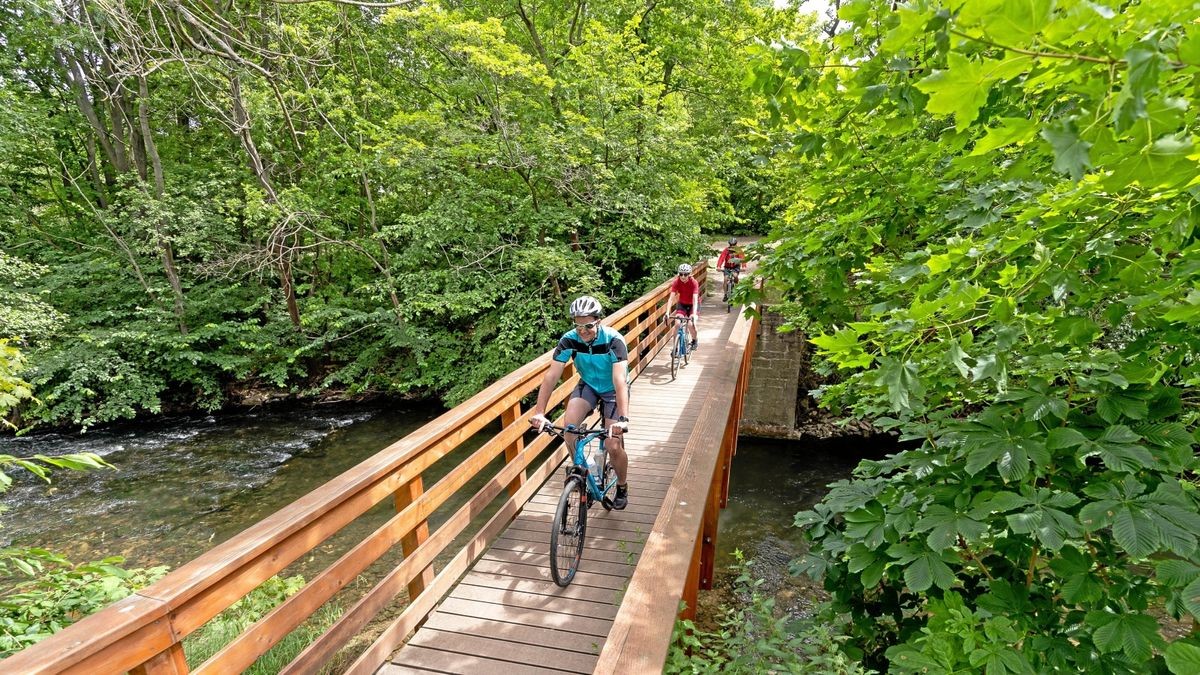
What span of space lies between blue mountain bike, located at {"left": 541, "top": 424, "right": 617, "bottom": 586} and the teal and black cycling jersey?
1.44ft

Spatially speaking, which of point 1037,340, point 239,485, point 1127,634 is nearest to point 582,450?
point 1037,340

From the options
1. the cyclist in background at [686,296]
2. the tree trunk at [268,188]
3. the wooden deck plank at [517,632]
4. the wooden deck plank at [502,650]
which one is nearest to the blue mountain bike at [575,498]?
the wooden deck plank at [517,632]

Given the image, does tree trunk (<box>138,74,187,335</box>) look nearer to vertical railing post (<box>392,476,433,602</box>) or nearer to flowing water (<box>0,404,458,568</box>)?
flowing water (<box>0,404,458,568</box>)

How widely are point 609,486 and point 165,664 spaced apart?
3068 mm

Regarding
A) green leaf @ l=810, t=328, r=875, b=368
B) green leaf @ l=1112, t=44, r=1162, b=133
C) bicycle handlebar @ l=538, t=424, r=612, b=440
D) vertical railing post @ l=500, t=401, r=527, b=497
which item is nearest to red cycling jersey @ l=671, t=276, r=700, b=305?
vertical railing post @ l=500, t=401, r=527, b=497

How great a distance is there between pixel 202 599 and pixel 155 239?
1473 cm

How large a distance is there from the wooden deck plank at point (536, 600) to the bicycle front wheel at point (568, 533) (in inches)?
3.8

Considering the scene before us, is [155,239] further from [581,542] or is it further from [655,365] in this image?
[581,542]

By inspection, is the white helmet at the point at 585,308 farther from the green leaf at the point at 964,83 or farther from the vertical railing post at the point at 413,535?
the green leaf at the point at 964,83

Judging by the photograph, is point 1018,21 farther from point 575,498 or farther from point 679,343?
point 679,343

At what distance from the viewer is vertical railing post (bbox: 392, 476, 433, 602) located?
3.15m

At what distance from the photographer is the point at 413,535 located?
3.23 meters

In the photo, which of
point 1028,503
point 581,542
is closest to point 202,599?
point 581,542

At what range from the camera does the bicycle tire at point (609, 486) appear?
4324mm
